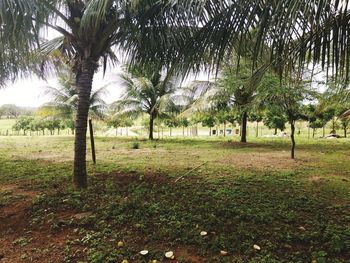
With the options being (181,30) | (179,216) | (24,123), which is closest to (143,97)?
(181,30)

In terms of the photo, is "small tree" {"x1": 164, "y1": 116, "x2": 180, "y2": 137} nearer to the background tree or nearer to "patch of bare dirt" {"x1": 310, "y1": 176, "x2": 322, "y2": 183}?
the background tree

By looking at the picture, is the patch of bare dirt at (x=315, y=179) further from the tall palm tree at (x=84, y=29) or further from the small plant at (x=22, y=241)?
the small plant at (x=22, y=241)

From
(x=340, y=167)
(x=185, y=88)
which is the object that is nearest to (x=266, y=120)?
(x=185, y=88)

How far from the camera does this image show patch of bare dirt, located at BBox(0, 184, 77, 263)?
2658 mm

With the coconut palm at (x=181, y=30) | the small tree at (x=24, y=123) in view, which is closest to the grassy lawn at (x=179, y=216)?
the coconut palm at (x=181, y=30)

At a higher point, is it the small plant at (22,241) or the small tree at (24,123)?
the small tree at (24,123)

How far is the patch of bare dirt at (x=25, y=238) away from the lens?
266cm

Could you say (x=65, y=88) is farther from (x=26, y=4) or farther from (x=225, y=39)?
(x=225, y=39)

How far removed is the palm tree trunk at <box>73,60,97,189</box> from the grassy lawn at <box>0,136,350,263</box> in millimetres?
285

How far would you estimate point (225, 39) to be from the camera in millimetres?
2842

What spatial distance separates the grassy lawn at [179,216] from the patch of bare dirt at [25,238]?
12 millimetres

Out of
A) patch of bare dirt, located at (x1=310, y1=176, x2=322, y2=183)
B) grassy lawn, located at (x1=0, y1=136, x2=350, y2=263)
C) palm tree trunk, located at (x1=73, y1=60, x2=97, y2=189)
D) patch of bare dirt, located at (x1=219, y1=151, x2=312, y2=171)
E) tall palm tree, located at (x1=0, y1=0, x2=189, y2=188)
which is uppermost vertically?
tall palm tree, located at (x1=0, y1=0, x2=189, y2=188)

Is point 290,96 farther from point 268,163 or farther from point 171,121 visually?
point 171,121

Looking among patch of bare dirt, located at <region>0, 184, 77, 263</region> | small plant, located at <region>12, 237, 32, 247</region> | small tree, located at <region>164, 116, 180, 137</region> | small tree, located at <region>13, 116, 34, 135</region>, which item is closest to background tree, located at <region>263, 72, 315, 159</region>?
patch of bare dirt, located at <region>0, 184, 77, 263</region>
